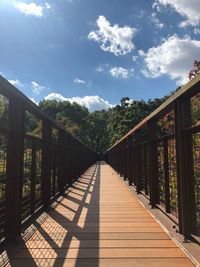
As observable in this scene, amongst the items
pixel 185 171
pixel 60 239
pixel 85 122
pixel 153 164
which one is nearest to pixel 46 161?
pixel 153 164

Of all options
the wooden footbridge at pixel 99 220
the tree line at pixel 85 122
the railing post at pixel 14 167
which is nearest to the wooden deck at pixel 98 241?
the wooden footbridge at pixel 99 220

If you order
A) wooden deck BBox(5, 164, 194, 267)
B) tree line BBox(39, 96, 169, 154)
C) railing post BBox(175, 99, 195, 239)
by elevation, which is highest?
tree line BBox(39, 96, 169, 154)

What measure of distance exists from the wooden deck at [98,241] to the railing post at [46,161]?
0.84 feet

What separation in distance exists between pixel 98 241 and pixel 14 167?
109 centimetres

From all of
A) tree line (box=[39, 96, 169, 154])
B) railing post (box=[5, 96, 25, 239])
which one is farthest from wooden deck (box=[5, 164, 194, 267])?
tree line (box=[39, 96, 169, 154])

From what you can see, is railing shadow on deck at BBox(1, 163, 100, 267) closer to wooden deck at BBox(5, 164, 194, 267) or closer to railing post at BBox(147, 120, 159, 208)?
wooden deck at BBox(5, 164, 194, 267)

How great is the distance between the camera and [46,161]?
4.86m

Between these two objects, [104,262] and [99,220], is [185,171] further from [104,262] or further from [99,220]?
[99,220]

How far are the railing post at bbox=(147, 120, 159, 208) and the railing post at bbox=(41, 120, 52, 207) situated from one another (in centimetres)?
149

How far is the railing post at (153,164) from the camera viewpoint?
4.79 meters

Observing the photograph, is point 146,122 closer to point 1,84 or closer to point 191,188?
point 191,188

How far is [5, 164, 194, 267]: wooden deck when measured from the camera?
2707 mm

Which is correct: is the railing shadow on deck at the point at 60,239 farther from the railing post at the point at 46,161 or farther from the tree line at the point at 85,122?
the tree line at the point at 85,122

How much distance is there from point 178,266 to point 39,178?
102 inches
